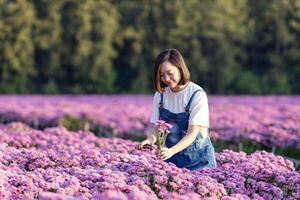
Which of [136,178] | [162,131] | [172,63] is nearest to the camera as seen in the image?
[136,178]

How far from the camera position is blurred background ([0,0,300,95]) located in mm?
48438

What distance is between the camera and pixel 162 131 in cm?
749

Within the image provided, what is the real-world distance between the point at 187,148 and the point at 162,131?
1.67 ft

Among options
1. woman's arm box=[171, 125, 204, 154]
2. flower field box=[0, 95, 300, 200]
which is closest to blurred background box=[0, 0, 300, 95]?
flower field box=[0, 95, 300, 200]

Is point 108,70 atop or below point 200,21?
below

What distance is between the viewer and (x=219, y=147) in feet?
48.9

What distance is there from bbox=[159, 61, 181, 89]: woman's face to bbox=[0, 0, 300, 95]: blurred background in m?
39.6

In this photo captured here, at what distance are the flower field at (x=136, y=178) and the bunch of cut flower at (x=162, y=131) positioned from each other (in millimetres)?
250

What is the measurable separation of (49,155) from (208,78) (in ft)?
139

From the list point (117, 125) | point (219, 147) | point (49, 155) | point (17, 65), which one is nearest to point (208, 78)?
point (17, 65)

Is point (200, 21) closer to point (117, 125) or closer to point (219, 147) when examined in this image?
point (117, 125)

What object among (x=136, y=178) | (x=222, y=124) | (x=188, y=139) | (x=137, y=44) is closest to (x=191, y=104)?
(x=188, y=139)

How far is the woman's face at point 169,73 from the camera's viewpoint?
759cm

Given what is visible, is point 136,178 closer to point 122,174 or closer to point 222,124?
point 122,174
